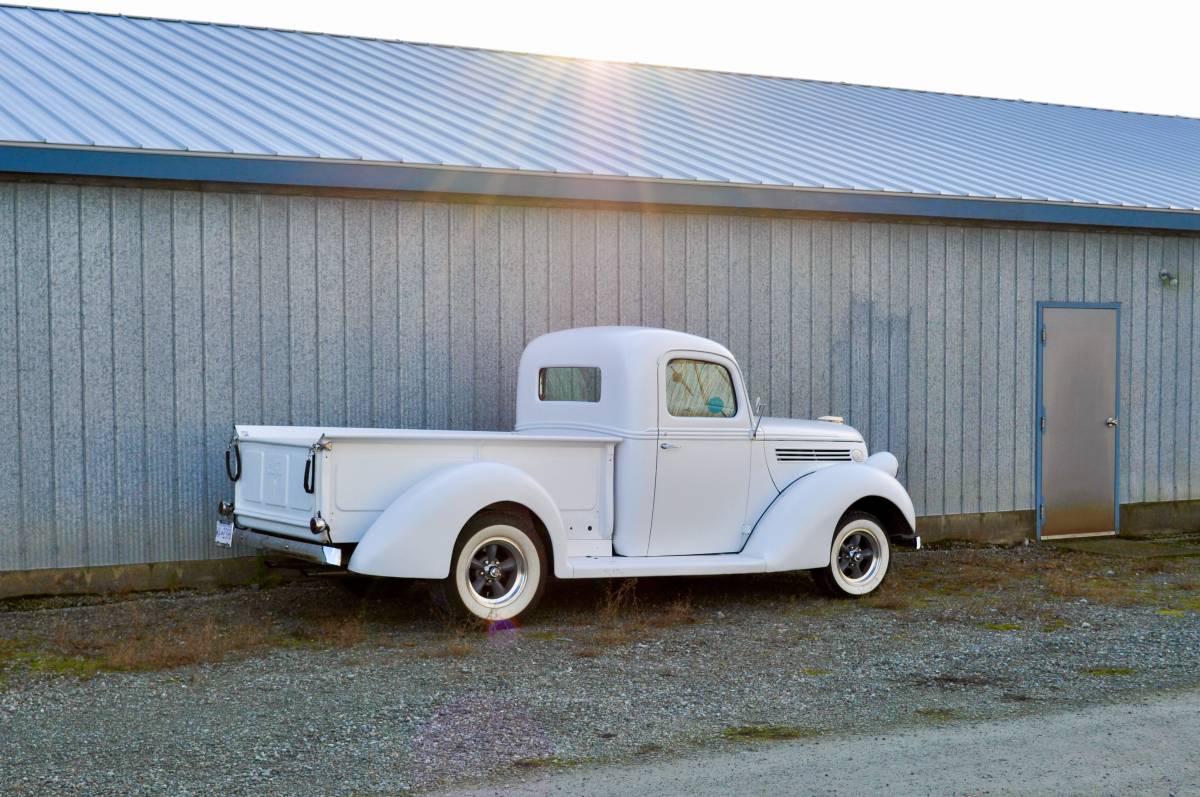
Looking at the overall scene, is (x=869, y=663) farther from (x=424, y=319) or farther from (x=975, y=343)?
(x=975, y=343)

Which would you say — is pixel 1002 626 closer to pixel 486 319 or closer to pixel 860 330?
pixel 860 330

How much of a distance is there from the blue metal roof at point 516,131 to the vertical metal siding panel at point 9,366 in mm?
422

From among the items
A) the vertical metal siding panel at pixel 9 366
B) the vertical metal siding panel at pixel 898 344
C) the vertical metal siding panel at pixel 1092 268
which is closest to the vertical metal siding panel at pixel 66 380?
the vertical metal siding panel at pixel 9 366

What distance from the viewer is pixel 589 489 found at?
8.49 metres

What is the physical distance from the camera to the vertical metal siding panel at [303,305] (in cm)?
980

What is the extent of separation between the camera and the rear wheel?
25.8ft

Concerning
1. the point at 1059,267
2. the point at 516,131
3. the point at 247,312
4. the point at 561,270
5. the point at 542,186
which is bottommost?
the point at 247,312

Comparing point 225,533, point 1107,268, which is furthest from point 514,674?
point 1107,268

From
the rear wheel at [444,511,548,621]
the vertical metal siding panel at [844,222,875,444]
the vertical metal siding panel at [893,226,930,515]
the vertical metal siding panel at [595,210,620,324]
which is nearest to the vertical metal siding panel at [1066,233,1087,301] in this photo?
the vertical metal siding panel at [893,226,930,515]

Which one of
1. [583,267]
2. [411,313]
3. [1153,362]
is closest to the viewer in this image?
[411,313]

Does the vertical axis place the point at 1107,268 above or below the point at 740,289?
above

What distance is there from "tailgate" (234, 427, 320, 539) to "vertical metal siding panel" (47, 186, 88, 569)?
1.33 meters

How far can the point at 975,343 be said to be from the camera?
41.2 feet

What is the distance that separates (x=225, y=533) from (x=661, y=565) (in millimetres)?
2822
